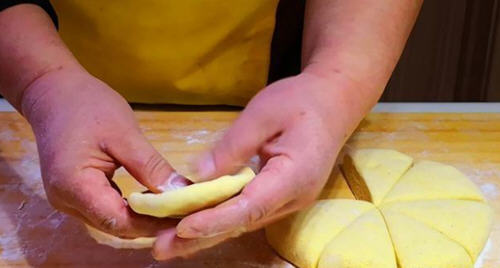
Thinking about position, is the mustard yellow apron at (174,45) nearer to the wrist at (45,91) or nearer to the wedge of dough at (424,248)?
the wrist at (45,91)

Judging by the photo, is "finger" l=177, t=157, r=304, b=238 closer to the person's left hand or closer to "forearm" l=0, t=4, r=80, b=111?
the person's left hand

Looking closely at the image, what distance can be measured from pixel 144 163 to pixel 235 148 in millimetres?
119

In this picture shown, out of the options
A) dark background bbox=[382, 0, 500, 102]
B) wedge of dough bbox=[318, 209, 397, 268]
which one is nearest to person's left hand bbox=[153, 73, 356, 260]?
wedge of dough bbox=[318, 209, 397, 268]

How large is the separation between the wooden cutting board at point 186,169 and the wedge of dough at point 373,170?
0.02m

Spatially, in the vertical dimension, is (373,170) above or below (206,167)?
below

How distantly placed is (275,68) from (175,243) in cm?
69

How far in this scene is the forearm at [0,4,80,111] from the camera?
955 millimetres

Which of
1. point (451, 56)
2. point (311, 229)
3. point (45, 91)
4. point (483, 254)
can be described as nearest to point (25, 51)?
point (45, 91)

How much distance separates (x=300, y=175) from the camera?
810mm

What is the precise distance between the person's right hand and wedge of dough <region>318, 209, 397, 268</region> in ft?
0.85

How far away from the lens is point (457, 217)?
39.4 inches

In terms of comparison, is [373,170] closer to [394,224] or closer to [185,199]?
[394,224]

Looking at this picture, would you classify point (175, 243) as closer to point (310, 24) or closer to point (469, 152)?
point (310, 24)

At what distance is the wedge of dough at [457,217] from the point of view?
3.18 ft
